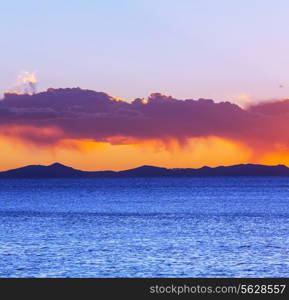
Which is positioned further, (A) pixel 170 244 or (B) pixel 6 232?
(B) pixel 6 232

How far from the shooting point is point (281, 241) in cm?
5669

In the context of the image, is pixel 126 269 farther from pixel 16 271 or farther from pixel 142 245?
pixel 142 245

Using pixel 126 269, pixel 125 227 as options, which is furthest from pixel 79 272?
pixel 125 227

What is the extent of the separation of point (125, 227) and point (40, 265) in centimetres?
3373

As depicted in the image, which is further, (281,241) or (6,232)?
(6,232)

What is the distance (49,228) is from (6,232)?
678 centimetres
